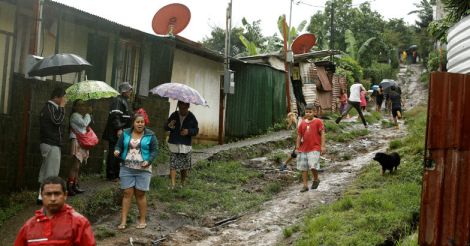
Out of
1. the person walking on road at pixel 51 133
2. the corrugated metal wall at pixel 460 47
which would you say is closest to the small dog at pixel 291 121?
the person walking on road at pixel 51 133

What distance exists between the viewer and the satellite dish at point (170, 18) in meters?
14.5

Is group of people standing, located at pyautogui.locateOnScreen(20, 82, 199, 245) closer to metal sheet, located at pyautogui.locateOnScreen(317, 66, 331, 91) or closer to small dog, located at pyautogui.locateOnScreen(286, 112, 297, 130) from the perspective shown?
small dog, located at pyautogui.locateOnScreen(286, 112, 297, 130)

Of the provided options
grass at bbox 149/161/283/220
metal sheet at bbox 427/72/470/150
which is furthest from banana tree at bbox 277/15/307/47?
metal sheet at bbox 427/72/470/150

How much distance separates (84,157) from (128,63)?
4422 mm

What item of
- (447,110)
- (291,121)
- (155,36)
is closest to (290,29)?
(291,121)

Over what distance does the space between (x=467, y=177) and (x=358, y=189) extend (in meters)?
4.01

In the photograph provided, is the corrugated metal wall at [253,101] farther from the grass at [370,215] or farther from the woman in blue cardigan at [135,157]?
the woman in blue cardigan at [135,157]

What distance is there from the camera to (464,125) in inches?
195

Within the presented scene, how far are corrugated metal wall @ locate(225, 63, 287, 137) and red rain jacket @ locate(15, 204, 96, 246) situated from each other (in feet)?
41.5

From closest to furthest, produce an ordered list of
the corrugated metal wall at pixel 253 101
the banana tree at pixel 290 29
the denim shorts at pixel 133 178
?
1. the denim shorts at pixel 133 178
2. the corrugated metal wall at pixel 253 101
3. the banana tree at pixel 290 29

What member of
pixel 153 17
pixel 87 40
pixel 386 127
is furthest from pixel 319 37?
pixel 87 40

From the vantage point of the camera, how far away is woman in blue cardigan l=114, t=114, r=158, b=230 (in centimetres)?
713

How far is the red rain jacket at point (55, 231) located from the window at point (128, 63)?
27.7 ft

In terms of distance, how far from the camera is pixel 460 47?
5.88 metres
